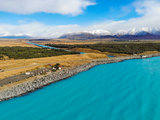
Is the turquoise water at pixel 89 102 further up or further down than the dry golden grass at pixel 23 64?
further down

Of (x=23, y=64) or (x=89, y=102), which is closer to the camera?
(x=89, y=102)

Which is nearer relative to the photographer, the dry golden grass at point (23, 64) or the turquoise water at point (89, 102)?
the turquoise water at point (89, 102)

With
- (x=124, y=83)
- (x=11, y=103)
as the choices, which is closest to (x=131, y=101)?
(x=124, y=83)

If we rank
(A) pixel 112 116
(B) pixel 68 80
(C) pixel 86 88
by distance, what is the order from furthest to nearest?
(B) pixel 68 80, (C) pixel 86 88, (A) pixel 112 116

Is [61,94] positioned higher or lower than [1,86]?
lower

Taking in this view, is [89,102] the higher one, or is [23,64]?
[23,64]

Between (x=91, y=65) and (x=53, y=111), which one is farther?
(x=91, y=65)

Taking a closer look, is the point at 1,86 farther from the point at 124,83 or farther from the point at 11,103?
the point at 124,83

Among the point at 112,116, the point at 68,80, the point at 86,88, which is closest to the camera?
the point at 112,116
